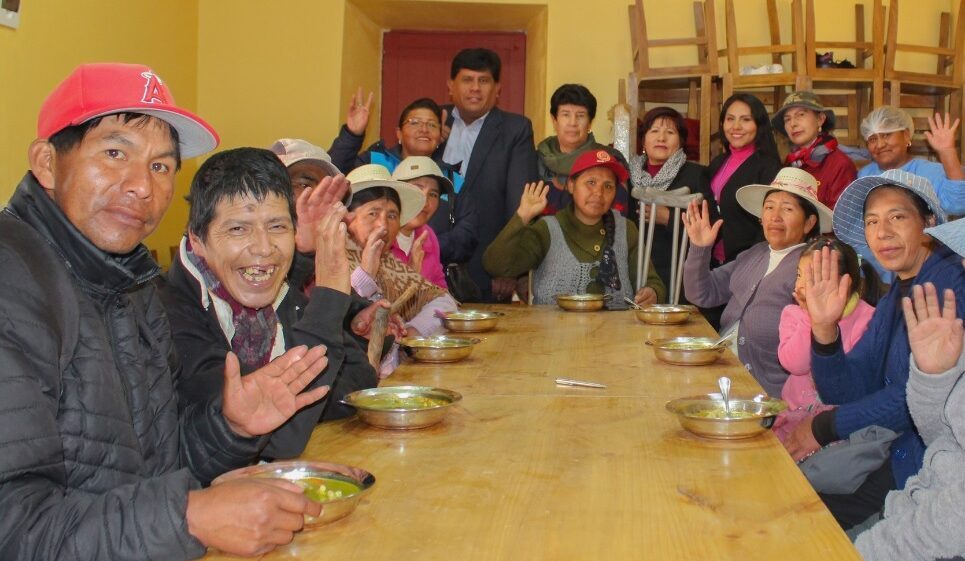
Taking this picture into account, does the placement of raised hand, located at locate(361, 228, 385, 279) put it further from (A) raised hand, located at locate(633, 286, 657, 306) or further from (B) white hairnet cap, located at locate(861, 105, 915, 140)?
(B) white hairnet cap, located at locate(861, 105, 915, 140)

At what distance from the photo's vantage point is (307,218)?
2.57 m

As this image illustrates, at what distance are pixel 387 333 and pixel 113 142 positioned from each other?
1.79 metres

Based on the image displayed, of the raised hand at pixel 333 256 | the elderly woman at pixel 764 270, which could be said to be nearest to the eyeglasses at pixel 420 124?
the elderly woman at pixel 764 270

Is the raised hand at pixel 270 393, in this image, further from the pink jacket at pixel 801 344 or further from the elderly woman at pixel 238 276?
the pink jacket at pixel 801 344

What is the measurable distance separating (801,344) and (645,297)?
4.17 feet

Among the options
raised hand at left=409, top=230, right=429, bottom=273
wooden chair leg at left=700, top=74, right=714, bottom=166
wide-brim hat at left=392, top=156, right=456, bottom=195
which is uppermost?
wooden chair leg at left=700, top=74, right=714, bottom=166

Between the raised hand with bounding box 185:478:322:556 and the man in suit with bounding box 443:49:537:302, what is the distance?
11.9 ft

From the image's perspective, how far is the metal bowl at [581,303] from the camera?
13.0 ft

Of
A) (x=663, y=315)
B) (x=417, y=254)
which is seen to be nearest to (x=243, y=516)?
(x=663, y=315)

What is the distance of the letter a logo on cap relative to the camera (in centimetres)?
146

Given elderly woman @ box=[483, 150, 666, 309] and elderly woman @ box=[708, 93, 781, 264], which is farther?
elderly woman @ box=[708, 93, 781, 264]

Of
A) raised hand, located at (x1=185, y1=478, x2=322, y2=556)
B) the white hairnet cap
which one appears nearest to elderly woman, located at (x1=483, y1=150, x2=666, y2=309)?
the white hairnet cap

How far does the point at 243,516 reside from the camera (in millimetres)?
1208

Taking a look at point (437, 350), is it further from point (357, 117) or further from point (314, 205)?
point (357, 117)
